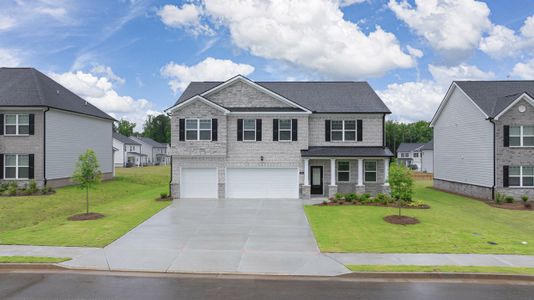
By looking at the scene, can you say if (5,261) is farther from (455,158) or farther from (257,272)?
(455,158)

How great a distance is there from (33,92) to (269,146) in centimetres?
1767

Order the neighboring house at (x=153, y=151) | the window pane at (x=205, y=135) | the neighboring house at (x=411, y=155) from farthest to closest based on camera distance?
1. the neighboring house at (x=153, y=151)
2. the neighboring house at (x=411, y=155)
3. the window pane at (x=205, y=135)

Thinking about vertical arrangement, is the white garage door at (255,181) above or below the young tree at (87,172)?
below

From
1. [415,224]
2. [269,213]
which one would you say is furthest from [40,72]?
[415,224]

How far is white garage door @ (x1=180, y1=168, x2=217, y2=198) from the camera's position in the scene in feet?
Result: 80.1

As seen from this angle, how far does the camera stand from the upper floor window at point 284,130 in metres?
24.6

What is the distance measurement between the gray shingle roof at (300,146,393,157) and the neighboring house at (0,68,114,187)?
17967 mm

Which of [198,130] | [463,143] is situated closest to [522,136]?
[463,143]

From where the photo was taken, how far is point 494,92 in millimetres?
27844

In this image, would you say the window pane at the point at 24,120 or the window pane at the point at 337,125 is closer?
the window pane at the point at 337,125

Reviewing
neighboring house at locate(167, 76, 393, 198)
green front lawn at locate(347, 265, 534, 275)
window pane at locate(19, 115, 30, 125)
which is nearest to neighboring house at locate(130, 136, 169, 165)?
window pane at locate(19, 115, 30, 125)

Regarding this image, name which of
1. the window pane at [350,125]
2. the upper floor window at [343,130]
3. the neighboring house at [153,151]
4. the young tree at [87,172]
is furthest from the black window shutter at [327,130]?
the neighboring house at [153,151]

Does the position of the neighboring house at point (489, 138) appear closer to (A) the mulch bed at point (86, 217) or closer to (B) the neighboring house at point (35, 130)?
(A) the mulch bed at point (86, 217)

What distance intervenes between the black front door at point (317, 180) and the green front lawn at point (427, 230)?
4.68 m
